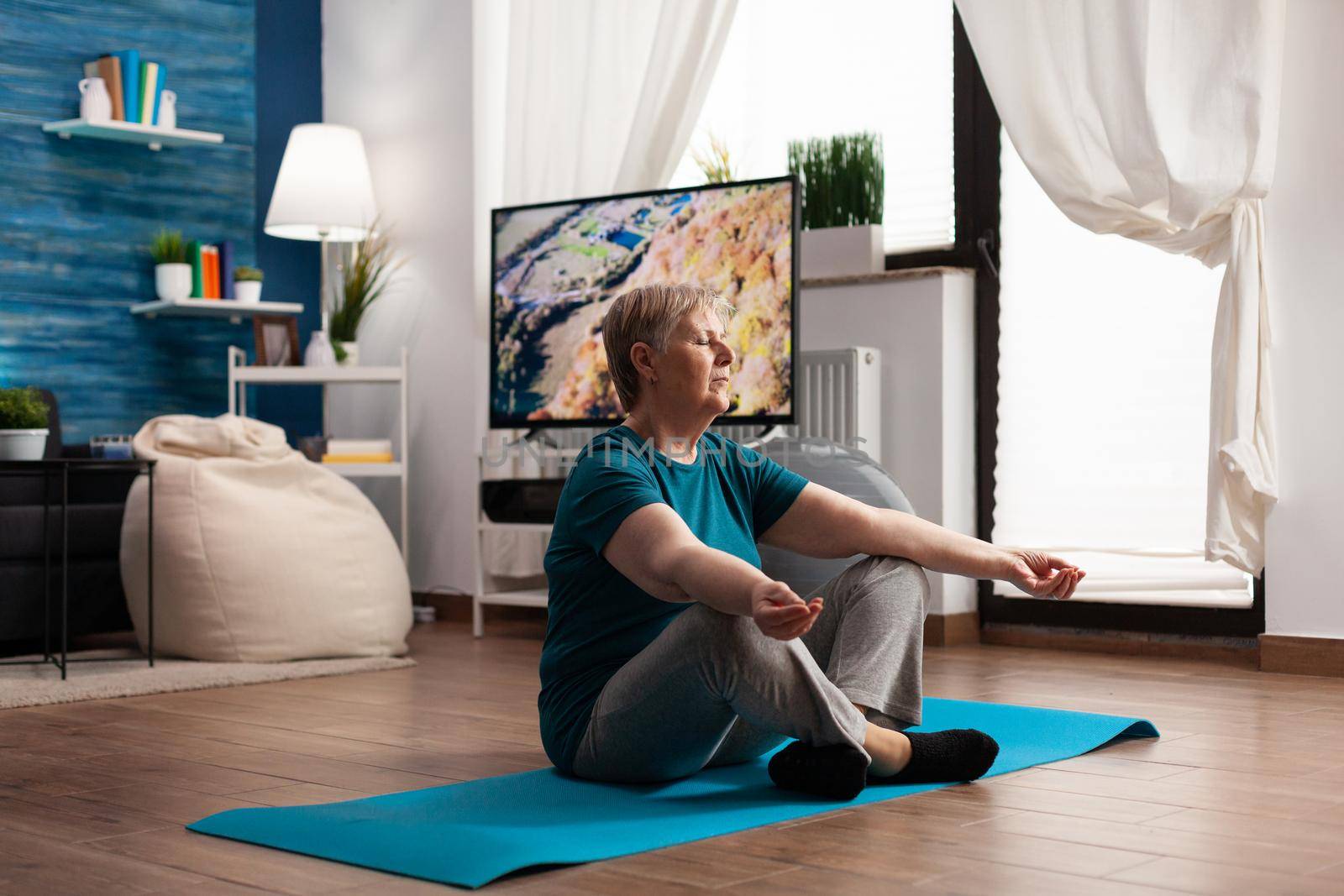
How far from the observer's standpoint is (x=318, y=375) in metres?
5.00

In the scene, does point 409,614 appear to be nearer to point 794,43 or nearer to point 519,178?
point 519,178

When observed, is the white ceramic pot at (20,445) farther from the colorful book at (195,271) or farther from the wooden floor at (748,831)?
the colorful book at (195,271)

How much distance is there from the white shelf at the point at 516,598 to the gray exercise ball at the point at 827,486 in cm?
102

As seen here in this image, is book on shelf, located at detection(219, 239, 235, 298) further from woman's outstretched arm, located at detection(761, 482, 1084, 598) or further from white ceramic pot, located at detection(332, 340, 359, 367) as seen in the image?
woman's outstretched arm, located at detection(761, 482, 1084, 598)

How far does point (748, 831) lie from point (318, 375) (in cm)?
344

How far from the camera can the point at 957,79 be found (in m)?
4.43

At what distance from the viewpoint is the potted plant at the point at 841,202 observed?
→ 4477 millimetres

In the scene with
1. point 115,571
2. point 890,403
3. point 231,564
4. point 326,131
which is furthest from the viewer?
point 326,131

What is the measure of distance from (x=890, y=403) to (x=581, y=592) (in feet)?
8.05

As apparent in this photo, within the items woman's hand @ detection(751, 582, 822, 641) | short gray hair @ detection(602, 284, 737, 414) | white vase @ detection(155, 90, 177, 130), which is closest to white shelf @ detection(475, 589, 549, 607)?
white vase @ detection(155, 90, 177, 130)

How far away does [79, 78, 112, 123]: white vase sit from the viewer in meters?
5.00

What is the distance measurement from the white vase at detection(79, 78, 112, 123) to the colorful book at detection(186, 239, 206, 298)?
499 millimetres

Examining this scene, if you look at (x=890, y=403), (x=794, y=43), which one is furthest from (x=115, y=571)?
(x=794, y=43)

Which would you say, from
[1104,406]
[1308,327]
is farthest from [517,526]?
[1308,327]
